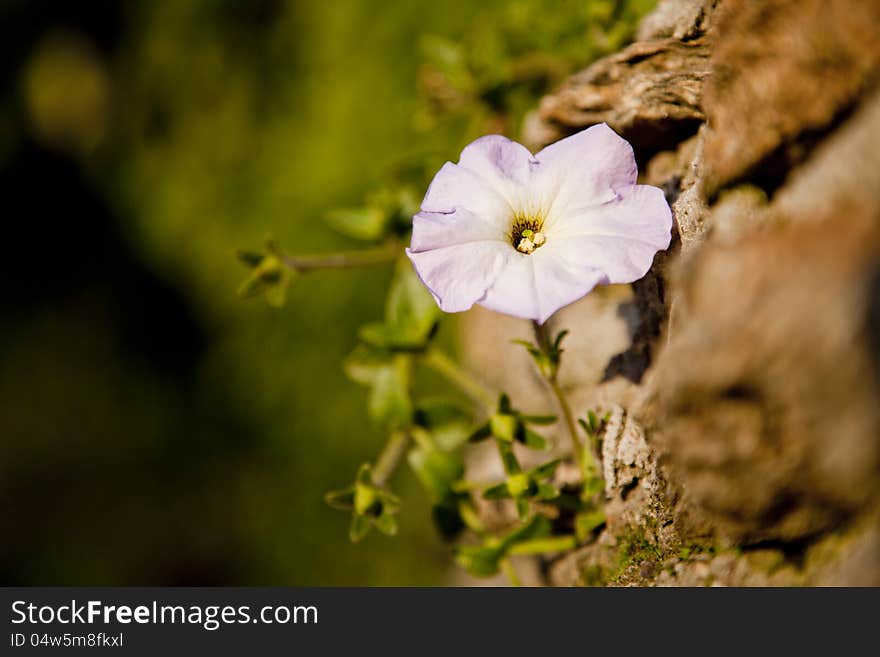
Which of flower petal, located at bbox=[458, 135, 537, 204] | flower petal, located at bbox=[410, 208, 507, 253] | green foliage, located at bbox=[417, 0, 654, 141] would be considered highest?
green foliage, located at bbox=[417, 0, 654, 141]

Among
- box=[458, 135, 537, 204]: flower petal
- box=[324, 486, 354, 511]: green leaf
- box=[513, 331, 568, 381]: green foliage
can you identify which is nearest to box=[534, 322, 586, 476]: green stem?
box=[513, 331, 568, 381]: green foliage

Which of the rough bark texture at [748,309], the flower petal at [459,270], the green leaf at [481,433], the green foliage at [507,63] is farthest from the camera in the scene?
the green foliage at [507,63]

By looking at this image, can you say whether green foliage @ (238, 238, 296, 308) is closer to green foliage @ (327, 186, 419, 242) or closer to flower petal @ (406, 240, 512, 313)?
green foliage @ (327, 186, 419, 242)

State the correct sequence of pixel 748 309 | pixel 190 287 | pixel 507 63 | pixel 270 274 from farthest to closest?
pixel 190 287, pixel 507 63, pixel 270 274, pixel 748 309

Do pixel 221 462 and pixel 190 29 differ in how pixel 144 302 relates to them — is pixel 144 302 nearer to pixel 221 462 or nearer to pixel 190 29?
pixel 221 462

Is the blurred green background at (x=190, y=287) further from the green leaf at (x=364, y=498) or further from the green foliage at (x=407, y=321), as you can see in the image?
the green leaf at (x=364, y=498)

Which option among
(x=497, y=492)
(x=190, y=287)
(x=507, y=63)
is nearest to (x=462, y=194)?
(x=497, y=492)

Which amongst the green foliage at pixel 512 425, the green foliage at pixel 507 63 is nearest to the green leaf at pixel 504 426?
the green foliage at pixel 512 425

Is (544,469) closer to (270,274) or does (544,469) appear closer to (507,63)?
(270,274)
